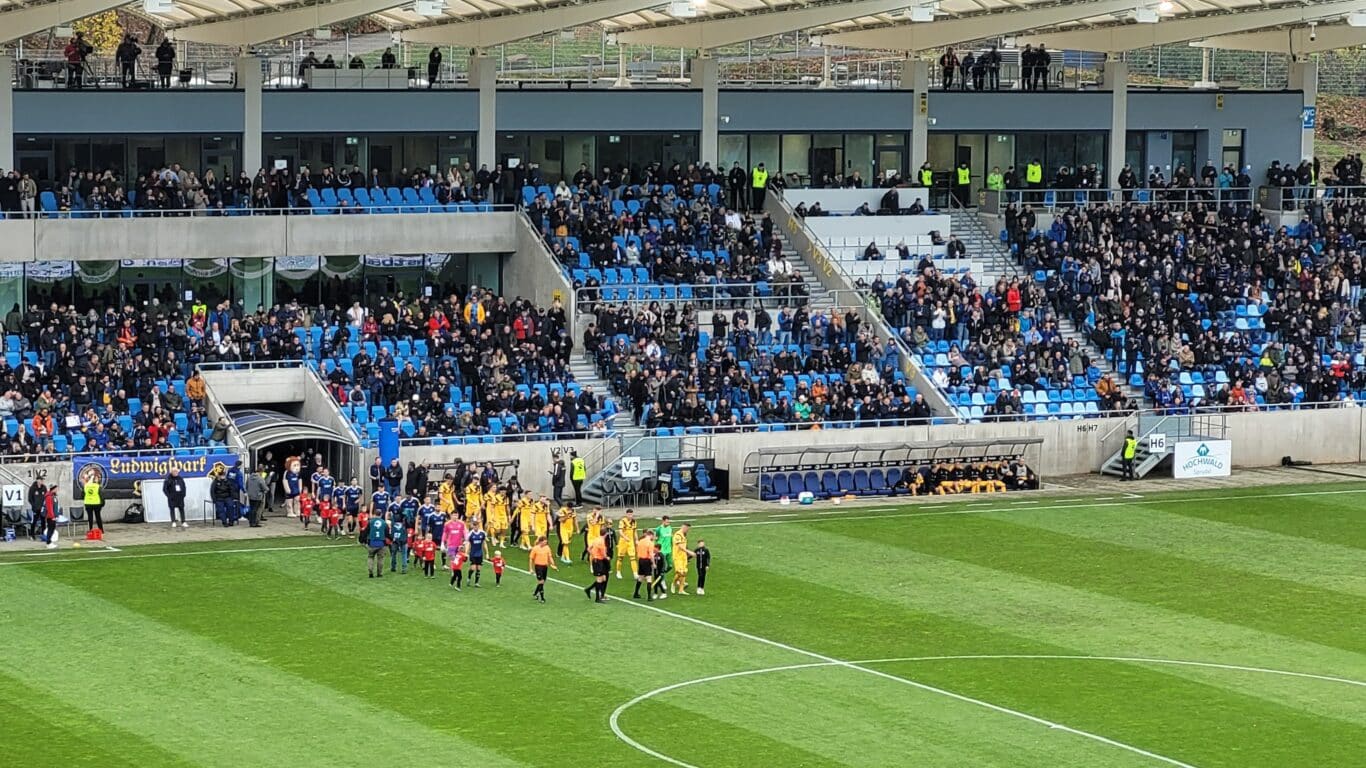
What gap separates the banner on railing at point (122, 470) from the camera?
46.6m

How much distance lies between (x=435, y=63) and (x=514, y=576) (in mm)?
22821

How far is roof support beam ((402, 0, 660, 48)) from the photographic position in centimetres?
5728

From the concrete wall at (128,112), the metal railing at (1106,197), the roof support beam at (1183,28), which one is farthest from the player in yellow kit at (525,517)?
the roof support beam at (1183,28)

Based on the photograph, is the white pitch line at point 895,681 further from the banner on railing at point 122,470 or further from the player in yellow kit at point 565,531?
the banner on railing at point 122,470

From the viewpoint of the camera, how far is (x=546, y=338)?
180 feet

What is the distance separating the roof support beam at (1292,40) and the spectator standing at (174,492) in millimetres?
32911

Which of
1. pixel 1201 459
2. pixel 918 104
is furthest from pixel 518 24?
pixel 1201 459

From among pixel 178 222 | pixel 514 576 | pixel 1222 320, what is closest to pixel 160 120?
pixel 178 222

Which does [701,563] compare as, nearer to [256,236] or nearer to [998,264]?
[256,236]

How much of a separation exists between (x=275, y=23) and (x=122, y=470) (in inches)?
552

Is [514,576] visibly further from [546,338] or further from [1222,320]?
[1222,320]

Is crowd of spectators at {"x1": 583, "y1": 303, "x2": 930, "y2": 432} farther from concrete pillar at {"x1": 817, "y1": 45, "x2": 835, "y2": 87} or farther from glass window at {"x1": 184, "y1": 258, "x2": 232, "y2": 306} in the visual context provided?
concrete pillar at {"x1": 817, "y1": 45, "x2": 835, "y2": 87}

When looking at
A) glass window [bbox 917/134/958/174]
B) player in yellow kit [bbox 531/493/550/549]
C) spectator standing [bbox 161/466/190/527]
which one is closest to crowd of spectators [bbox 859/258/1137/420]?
glass window [bbox 917/134/958/174]

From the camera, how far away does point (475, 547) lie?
1575 inches
